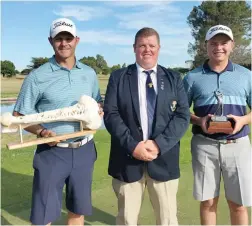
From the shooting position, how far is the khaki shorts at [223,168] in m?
2.87

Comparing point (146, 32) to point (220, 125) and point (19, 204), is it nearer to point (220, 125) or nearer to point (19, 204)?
point (220, 125)

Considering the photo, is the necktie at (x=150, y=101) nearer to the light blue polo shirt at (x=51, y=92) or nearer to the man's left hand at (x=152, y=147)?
the man's left hand at (x=152, y=147)

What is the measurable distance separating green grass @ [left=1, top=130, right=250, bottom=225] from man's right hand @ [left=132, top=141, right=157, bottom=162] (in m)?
1.21

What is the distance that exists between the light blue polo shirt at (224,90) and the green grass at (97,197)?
3.92 feet

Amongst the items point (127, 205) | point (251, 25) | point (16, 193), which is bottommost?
point (16, 193)

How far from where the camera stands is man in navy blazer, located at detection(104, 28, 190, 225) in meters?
2.55

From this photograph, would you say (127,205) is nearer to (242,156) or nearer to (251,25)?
(242,156)

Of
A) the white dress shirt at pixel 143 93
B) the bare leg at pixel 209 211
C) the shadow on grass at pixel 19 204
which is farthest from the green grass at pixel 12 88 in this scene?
the white dress shirt at pixel 143 93

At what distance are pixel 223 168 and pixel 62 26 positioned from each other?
1776 mm

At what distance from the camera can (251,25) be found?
3897 cm

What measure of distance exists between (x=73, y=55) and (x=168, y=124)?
0.97 metres

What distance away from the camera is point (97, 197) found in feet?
13.7

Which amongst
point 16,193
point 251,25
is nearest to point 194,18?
point 251,25

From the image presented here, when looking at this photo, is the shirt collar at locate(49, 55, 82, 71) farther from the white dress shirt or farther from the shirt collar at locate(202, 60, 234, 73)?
the shirt collar at locate(202, 60, 234, 73)
